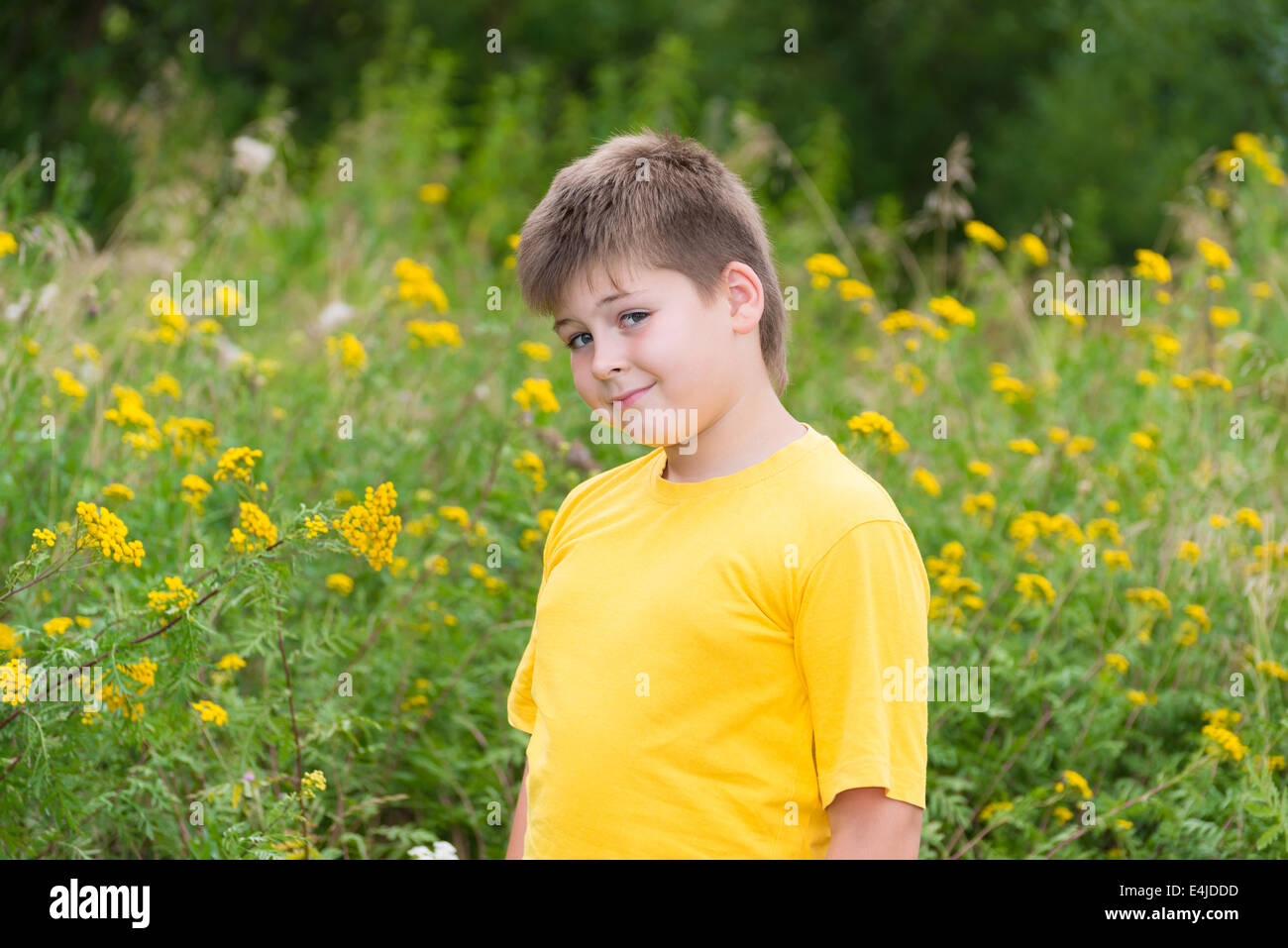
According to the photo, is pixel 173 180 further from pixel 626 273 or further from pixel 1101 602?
pixel 626 273

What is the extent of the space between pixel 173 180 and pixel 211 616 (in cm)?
669

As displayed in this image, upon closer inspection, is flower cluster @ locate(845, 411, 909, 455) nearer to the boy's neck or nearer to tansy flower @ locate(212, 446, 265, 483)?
the boy's neck

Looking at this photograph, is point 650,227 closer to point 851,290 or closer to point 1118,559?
point 1118,559

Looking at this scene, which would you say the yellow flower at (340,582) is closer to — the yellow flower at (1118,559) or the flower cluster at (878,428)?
the flower cluster at (878,428)

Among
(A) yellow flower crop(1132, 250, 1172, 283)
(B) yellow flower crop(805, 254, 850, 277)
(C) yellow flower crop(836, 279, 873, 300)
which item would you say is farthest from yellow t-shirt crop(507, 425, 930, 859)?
(A) yellow flower crop(1132, 250, 1172, 283)

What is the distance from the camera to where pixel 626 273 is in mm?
1861

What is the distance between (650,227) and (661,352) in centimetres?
19

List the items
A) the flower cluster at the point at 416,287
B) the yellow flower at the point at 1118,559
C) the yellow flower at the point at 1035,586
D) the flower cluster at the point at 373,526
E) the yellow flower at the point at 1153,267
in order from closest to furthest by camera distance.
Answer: the flower cluster at the point at 373,526 < the yellow flower at the point at 1035,586 < the yellow flower at the point at 1118,559 < the flower cluster at the point at 416,287 < the yellow flower at the point at 1153,267

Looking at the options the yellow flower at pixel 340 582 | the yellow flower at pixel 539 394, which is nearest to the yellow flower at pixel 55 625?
the yellow flower at pixel 340 582

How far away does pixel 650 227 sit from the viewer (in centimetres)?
188

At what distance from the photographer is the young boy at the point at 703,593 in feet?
5.49

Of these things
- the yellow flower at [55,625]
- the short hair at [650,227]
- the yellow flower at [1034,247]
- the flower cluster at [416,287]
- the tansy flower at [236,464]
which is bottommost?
the yellow flower at [55,625]

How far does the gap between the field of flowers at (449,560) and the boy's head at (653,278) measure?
0.57 m

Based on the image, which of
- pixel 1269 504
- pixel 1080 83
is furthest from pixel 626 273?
pixel 1080 83
